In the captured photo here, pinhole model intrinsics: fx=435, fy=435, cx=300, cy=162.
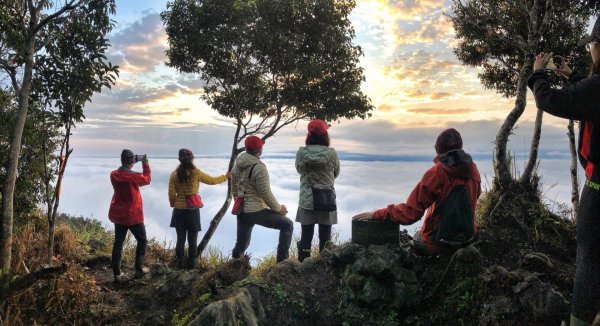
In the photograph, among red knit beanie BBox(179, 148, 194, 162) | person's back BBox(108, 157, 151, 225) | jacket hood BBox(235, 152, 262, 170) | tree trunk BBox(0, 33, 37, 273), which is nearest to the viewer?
jacket hood BBox(235, 152, 262, 170)

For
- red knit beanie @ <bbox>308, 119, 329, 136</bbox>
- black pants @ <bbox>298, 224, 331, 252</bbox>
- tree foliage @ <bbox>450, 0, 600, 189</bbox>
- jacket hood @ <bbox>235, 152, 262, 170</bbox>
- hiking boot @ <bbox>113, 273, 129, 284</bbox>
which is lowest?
hiking boot @ <bbox>113, 273, 129, 284</bbox>

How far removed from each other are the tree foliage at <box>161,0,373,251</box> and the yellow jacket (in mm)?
3444

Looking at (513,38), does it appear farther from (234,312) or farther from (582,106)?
(234,312)

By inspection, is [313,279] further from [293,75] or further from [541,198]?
[293,75]

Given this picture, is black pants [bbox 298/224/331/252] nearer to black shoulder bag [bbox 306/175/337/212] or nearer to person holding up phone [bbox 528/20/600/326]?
black shoulder bag [bbox 306/175/337/212]

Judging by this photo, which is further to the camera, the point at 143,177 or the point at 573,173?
the point at 573,173

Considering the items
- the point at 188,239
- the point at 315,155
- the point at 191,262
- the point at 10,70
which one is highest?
the point at 10,70

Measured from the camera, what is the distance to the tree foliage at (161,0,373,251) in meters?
11.7

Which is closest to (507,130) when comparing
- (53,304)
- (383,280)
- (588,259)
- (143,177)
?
(383,280)

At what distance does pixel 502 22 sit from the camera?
9.88 m

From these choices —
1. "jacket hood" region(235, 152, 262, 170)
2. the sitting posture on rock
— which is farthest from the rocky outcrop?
the sitting posture on rock

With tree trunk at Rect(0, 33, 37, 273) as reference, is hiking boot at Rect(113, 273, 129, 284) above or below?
below

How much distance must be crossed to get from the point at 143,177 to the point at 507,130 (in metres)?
7.21

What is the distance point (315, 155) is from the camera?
6.95 m
